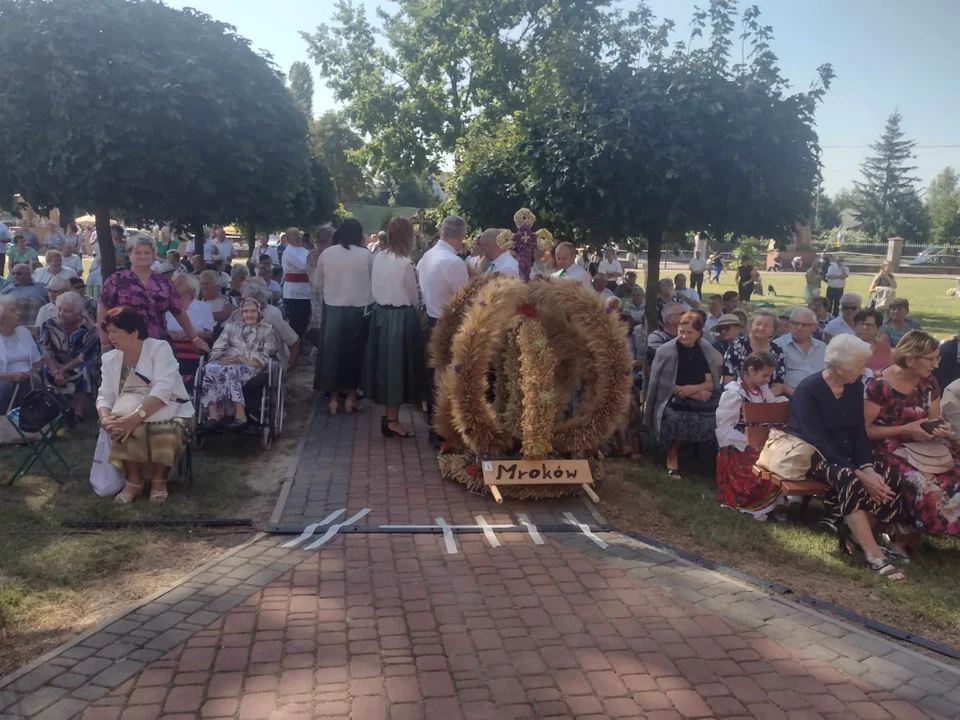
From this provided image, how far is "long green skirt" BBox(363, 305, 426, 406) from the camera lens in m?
8.15

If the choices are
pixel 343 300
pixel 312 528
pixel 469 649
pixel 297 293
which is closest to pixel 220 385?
pixel 343 300

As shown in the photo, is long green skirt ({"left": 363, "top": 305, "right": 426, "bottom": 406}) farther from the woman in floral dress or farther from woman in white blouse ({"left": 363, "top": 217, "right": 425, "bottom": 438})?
the woman in floral dress

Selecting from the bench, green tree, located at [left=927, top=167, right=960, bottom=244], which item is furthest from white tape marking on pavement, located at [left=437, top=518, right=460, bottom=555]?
green tree, located at [left=927, top=167, right=960, bottom=244]

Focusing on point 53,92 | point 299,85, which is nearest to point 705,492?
point 53,92

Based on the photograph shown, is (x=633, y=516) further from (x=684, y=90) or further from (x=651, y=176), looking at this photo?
(x=684, y=90)

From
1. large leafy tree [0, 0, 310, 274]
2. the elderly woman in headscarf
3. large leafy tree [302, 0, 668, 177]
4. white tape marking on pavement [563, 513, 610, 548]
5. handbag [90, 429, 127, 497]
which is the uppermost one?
large leafy tree [302, 0, 668, 177]

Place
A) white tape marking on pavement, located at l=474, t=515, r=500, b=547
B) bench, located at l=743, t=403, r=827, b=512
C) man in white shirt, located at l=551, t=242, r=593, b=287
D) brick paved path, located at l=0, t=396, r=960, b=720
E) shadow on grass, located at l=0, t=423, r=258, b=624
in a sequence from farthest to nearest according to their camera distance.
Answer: man in white shirt, located at l=551, t=242, r=593, b=287
bench, located at l=743, t=403, r=827, b=512
white tape marking on pavement, located at l=474, t=515, r=500, b=547
shadow on grass, located at l=0, t=423, r=258, b=624
brick paved path, located at l=0, t=396, r=960, b=720

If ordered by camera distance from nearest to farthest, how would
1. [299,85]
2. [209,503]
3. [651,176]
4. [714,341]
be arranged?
[209,503]
[714,341]
[651,176]
[299,85]

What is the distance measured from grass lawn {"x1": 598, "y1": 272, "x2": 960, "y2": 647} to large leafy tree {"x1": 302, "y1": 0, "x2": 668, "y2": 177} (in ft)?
56.1

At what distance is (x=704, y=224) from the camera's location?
430 inches

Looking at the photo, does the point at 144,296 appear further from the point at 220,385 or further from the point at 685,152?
the point at 685,152

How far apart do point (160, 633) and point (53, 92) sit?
5616mm

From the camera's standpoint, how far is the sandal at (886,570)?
17.9 feet

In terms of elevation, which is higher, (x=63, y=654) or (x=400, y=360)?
(x=400, y=360)
